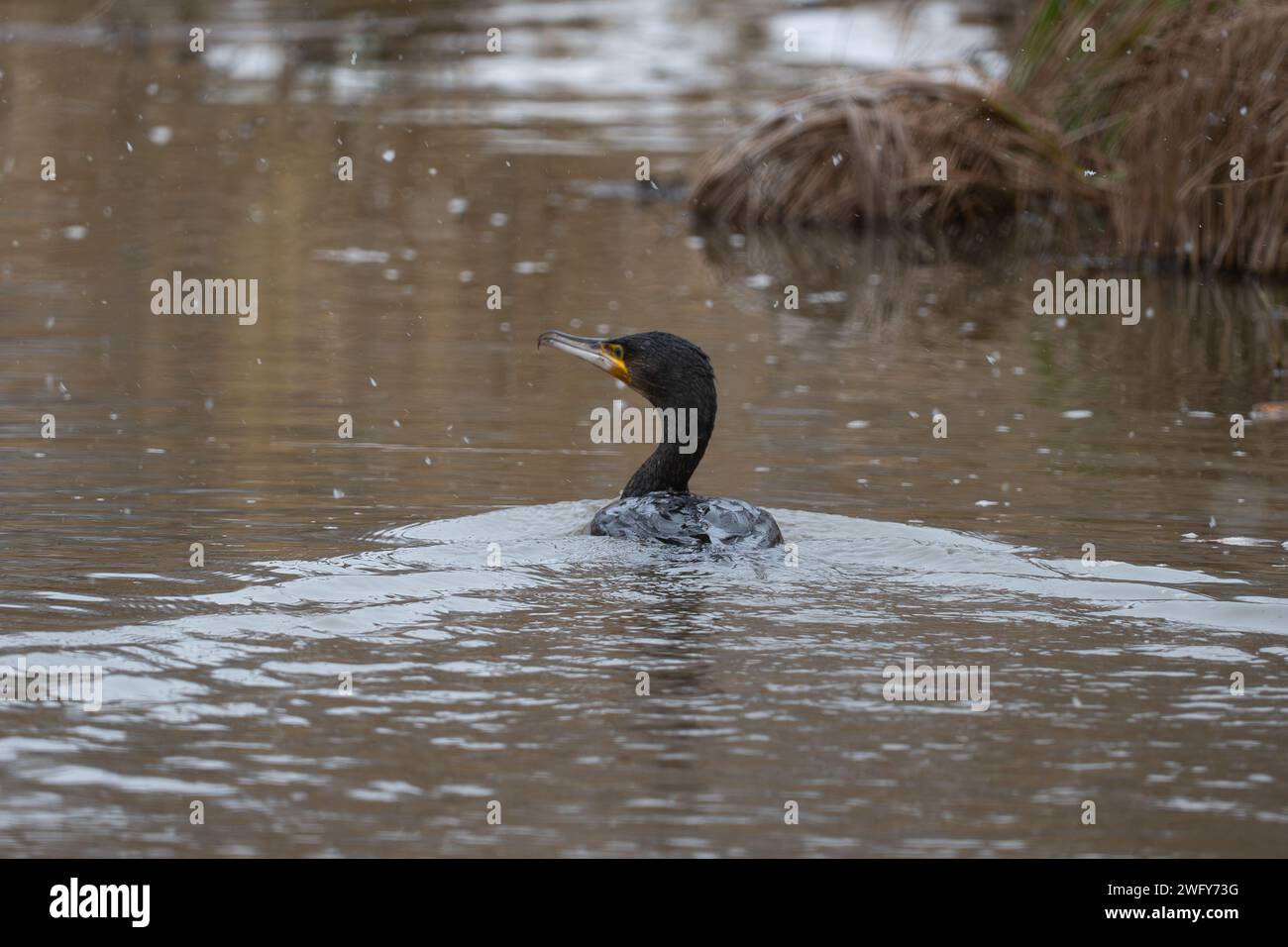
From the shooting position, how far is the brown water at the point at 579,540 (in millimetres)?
5410

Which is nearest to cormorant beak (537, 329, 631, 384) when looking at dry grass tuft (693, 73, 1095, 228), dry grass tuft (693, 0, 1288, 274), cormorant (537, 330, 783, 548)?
cormorant (537, 330, 783, 548)

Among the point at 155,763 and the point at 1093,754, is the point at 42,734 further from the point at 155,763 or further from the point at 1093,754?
the point at 1093,754

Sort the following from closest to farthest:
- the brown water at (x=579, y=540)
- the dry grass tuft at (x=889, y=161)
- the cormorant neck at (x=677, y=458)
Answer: the brown water at (x=579, y=540) < the cormorant neck at (x=677, y=458) < the dry grass tuft at (x=889, y=161)

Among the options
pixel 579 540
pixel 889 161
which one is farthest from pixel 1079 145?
pixel 579 540

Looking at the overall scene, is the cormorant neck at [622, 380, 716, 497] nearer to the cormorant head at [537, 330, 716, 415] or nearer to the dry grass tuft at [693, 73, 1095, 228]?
the cormorant head at [537, 330, 716, 415]

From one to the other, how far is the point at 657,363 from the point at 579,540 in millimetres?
1047

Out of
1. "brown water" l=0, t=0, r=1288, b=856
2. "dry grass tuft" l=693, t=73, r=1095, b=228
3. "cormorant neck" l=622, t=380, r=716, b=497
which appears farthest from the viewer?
"dry grass tuft" l=693, t=73, r=1095, b=228

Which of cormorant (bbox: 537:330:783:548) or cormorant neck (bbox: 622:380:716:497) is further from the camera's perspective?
cormorant neck (bbox: 622:380:716:497)

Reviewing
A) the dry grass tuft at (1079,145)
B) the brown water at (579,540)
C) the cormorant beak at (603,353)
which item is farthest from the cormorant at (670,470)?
the dry grass tuft at (1079,145)

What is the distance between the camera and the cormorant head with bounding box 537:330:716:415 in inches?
350

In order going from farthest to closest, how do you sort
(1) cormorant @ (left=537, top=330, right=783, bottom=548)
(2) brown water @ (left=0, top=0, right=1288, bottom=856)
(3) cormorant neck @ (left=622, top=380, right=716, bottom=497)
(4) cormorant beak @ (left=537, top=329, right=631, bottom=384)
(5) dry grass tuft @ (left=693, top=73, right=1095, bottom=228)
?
(5) dry grass tuft @ (left=693, top=73, right=1095, bottom=228) < (4) cormorant beak @ (left=537, top=329, right=631, bottom=384) < (3) cormorant neck @ (left=622, top=380, right=716, bottom=497) < (1) cormorant @ (left=537, top=330, right=783, bottom=548) < (2) brown water @ (left=0, top=0, right=1288, bottom=856)

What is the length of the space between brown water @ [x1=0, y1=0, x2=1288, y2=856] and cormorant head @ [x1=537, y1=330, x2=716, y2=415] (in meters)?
0.70

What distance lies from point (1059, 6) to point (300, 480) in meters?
10.0

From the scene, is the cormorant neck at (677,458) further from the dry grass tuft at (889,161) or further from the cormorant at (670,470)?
the dry grass tuft at (889,161)
